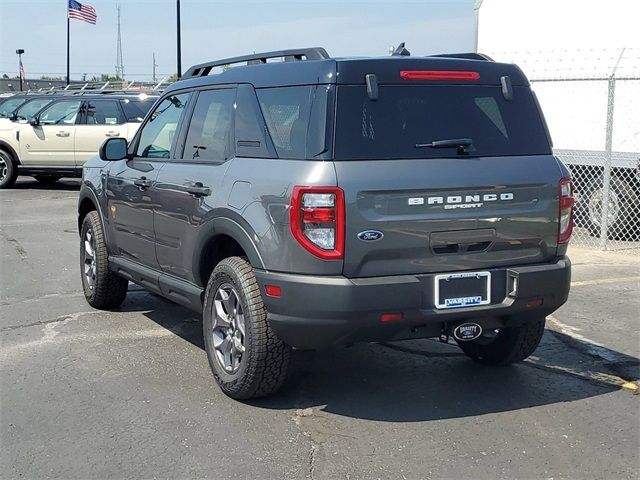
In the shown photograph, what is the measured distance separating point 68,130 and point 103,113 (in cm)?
80

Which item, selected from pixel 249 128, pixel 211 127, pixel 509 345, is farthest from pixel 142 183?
pixel 509 345

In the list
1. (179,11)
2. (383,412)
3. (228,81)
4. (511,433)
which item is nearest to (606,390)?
(511,433)

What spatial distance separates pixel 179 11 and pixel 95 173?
1050 inches

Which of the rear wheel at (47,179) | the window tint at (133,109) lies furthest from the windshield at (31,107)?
the window tint at (133,109)

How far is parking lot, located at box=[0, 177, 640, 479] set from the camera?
3832 mm

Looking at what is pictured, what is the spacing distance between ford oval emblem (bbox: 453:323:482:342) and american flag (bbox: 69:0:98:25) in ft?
114

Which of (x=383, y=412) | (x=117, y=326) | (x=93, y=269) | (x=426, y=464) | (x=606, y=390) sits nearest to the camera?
(x=426, y=464)

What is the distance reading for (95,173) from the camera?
6648 mm

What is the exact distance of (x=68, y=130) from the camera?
16297 millimetres

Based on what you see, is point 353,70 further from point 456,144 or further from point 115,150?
point 115,150

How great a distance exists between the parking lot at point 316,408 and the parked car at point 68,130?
1006 cm

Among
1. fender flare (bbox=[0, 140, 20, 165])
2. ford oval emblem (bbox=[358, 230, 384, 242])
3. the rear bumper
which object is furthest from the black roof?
fender flare (bbox=[0, 140, 20, 165])

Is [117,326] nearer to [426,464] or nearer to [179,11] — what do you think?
[426,464]

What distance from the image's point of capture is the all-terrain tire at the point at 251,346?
4.29 meters
